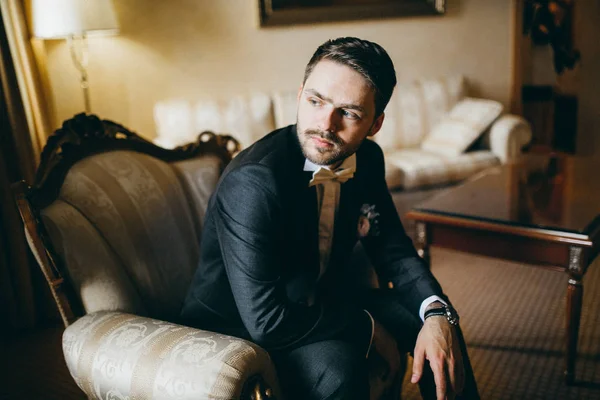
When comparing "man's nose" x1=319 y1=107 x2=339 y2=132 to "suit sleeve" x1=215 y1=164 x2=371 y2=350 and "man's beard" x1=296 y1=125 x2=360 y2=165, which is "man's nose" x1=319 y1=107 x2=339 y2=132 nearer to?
"man's beard" x1=296 y1=125 x2=360 y2=165

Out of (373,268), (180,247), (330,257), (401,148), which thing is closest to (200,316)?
(180,247)

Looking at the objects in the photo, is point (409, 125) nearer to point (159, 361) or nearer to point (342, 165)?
point (342, 165)

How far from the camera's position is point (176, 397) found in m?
1.06

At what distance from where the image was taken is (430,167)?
3.67m

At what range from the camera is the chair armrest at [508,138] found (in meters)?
3.88

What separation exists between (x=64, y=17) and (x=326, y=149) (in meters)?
2.13

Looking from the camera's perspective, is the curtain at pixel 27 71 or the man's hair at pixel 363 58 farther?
the curtain at pixel 27 71

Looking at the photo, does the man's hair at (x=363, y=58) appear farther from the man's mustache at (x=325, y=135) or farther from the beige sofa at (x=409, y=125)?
the beige sofa at (x=409, y=125)

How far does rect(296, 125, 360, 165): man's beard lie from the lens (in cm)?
133

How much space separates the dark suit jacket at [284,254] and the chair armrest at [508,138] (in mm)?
2581

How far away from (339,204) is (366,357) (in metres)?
0.42

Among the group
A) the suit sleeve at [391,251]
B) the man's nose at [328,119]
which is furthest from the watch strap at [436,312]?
the man's nose at [328,119]

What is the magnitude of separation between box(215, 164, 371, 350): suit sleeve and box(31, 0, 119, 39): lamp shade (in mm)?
2027

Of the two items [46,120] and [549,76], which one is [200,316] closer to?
[46,120]
